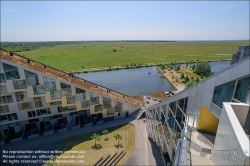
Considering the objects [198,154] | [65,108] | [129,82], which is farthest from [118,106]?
[129,82]

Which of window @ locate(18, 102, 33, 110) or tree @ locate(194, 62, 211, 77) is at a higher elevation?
tree @ locate(194, 62, 211, 77)

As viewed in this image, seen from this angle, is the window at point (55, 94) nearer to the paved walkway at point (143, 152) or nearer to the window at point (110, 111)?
the window at point (110, 111)

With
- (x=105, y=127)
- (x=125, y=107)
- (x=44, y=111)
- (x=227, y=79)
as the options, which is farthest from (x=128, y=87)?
(x=227, y=79)

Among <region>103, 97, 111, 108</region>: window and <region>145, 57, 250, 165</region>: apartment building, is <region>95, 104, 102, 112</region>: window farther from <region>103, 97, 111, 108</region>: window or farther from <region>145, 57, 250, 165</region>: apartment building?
<region>145, 57, 250, 165</region>: apartment building

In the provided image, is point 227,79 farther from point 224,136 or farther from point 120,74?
point 120,74

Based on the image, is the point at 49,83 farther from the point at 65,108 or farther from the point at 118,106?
the point at 118,106

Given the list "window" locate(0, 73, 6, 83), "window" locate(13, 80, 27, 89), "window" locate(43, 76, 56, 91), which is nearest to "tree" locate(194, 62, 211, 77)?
"window" locate(43, 76, 56, 91)

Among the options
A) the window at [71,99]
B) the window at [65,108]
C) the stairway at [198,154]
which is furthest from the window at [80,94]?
the stairway at [198,154]
